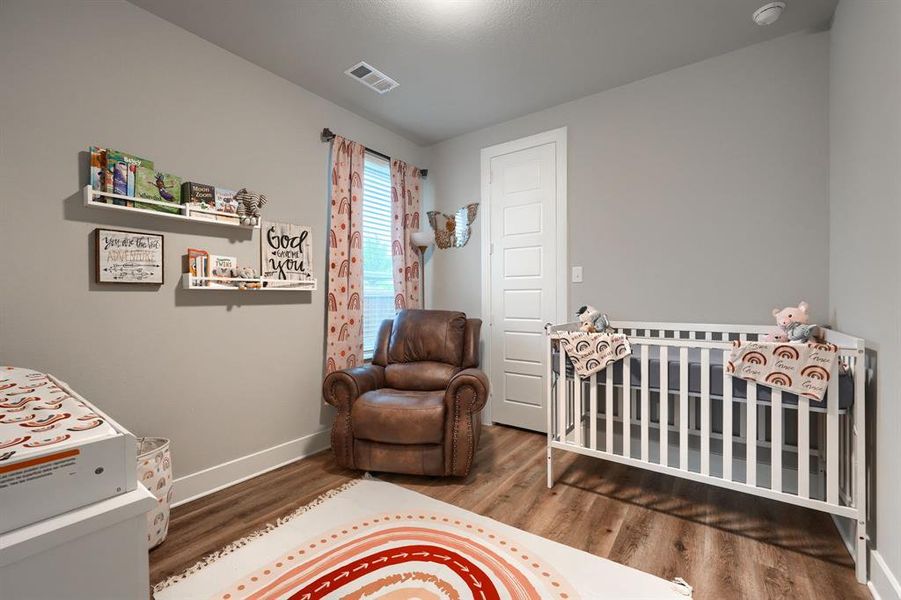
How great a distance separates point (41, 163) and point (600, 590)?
113 inches

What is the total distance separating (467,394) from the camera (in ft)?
7.72

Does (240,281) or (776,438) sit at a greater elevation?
(240,281)

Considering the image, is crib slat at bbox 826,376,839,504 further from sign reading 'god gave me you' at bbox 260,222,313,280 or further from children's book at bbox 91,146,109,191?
children's book at bbox 91,146,109,191

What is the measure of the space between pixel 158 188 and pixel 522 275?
246 centimetres

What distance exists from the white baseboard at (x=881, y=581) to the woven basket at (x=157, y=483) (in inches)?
106

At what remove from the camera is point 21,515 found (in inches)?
26.0

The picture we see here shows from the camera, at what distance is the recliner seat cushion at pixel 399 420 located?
2311 millimetres

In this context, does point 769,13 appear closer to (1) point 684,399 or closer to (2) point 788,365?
(2) point 788,365

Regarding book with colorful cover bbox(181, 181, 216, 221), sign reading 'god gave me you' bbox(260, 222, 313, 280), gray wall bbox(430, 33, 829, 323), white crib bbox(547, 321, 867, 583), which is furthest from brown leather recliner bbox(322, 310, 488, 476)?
gray wall bbox(430, 33, 829, 323)

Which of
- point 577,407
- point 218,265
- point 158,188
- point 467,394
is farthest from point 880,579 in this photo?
point 158,188

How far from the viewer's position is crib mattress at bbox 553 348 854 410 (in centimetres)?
163

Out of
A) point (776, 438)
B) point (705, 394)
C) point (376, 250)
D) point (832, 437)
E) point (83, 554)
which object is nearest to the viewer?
point (83, 554)

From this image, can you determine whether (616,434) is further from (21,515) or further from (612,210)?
(21,515)

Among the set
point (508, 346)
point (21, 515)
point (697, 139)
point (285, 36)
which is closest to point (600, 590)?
point (21, 515)
